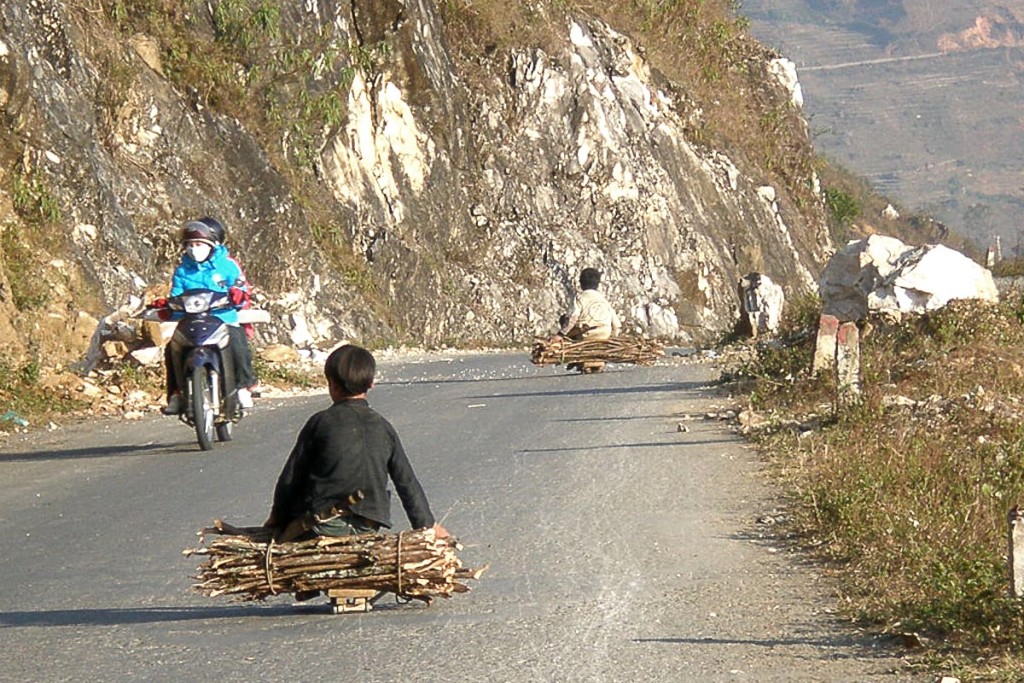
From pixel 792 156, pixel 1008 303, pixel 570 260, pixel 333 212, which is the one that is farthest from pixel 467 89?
pixel 1008 303

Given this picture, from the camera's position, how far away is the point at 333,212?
3600 cm

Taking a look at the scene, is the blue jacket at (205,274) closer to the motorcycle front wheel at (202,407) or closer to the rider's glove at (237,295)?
the rider's glove at (237,295)

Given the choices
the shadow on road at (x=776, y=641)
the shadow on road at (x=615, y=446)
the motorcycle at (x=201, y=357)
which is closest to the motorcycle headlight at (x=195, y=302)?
the motorcycle at (x=201, y=357)

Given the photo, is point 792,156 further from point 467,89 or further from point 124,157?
point 124,157

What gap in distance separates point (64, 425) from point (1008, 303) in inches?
407

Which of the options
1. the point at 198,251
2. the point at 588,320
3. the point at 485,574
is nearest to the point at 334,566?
the point at 485,574

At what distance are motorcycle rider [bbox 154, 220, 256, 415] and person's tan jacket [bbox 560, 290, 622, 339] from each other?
8680 mm

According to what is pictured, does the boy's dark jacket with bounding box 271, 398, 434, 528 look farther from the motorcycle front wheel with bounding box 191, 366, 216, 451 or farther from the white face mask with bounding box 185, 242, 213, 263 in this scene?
the white face mask with bounding box 185, 242, 213, 263

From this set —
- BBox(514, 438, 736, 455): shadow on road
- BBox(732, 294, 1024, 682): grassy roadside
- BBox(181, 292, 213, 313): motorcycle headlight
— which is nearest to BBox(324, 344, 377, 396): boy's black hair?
BBox(732, 294, 1024, 682): grassy roadside

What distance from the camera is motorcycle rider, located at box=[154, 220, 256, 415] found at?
1377 cm

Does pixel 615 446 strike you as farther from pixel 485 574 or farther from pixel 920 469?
pixel 485 574

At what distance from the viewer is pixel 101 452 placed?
1415 cm

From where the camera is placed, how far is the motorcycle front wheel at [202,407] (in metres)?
13.4

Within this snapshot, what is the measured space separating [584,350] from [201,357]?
9252 millimetres
